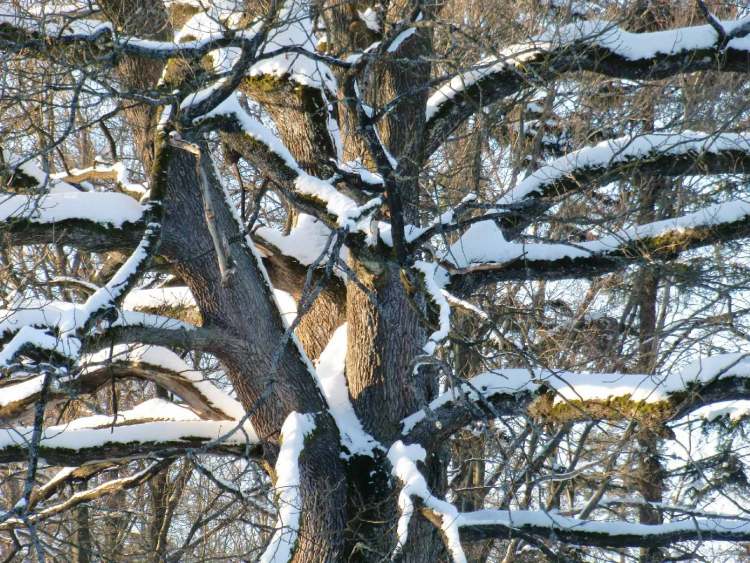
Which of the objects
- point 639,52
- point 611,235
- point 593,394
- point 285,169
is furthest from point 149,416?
point 639,52

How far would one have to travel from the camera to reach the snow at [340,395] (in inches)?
206

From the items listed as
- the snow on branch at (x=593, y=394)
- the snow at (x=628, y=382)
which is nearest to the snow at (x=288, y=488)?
the snow on branch at (x=593, y=394)

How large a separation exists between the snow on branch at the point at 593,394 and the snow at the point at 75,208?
79.8 inches

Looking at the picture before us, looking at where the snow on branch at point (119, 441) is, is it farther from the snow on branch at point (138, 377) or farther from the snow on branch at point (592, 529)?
the snow on branch at point (592, 529)

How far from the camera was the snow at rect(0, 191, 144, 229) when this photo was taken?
14.4ft

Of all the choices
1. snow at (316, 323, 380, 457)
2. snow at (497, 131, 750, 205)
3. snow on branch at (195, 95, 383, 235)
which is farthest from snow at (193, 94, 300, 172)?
snow at (316, 323, 380, 457)

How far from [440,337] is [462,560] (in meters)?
1.11

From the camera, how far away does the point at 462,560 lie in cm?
413

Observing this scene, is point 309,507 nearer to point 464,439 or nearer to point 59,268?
point 464,439

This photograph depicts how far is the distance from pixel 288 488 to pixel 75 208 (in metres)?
1.92

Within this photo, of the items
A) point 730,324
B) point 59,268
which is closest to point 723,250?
point 730,324

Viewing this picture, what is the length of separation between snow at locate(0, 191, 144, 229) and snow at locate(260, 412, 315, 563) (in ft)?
4.92

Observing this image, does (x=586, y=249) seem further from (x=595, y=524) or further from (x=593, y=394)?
(x=595, y=524)

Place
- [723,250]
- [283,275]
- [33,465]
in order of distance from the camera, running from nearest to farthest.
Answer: [33,465] < [283,275] < [723,250]
